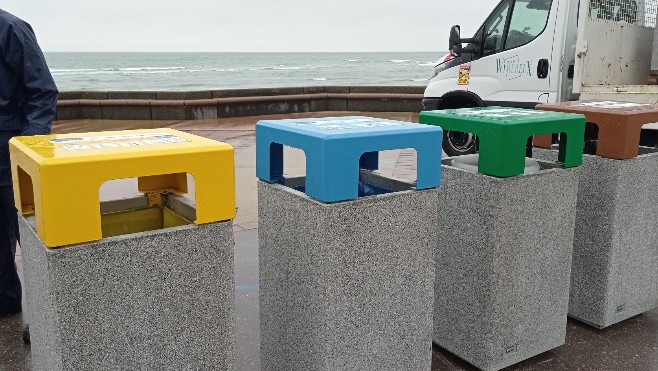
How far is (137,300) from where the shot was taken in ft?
6.04

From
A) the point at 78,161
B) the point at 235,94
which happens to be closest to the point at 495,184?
the point at 78,161

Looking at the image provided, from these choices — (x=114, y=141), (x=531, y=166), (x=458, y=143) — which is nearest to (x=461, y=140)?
(x=458, y=143)

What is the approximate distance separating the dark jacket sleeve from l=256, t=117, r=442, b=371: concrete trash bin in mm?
1404

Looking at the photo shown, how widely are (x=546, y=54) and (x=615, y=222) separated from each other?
487 cm

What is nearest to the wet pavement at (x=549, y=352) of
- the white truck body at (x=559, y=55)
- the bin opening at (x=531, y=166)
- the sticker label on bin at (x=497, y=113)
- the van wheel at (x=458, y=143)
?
the bin opening at (x=531, y=166)

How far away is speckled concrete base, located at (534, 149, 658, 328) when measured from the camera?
311 cm

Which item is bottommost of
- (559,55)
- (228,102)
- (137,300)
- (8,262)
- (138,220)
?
(8,262)

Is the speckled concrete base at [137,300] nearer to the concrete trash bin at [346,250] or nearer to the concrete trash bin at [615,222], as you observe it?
the concrete trash bin at [346,250]

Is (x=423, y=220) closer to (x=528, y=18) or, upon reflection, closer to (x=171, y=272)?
(x=171, y=272)

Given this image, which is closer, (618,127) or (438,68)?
(618,127)

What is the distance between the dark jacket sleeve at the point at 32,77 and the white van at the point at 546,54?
5.52 metres

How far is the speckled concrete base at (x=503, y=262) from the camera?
2.68 metres

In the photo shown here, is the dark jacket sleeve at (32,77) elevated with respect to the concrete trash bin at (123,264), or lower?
elevated

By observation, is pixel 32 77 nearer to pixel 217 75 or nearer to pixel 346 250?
pixel 346 250
